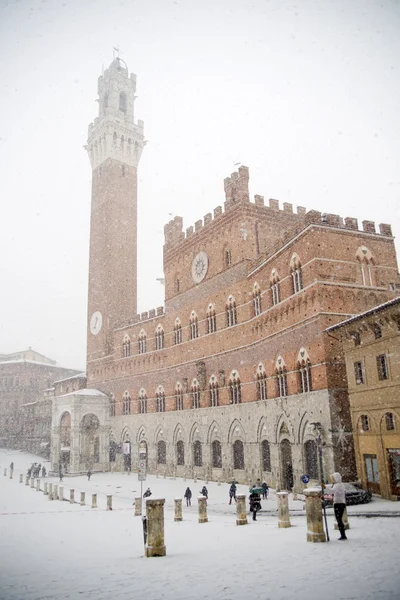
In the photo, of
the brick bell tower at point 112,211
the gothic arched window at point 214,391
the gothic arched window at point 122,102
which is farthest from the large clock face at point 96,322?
the gothic arched window at point 122,102

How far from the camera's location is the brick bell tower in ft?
164

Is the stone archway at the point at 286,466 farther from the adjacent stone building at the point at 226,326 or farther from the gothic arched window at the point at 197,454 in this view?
the gothic arched window at the point at 197,454

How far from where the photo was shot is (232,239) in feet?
111

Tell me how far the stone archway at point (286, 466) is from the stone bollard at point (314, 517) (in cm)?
1567

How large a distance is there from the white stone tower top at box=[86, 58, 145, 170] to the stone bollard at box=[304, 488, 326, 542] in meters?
48.9

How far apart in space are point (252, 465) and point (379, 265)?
13678mm

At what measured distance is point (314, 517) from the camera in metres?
10.7

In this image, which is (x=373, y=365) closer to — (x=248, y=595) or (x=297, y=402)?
(x=297, y=402)

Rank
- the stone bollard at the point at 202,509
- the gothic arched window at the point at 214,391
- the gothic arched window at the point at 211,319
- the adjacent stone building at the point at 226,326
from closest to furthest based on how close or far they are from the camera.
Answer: the stone bollard at the point at 202,509
the adjacent stone building at the point at 226,326
the gothic arched window at the point at 214,391
the gothic arched window at the point at 211,319

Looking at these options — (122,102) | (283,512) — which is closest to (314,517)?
(283,512)

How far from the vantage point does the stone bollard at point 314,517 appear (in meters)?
10.5

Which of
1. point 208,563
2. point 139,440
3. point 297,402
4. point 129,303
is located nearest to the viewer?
point 208,563

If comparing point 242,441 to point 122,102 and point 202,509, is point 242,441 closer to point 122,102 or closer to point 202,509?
point 202,509

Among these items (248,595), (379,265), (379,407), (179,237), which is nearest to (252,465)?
(379,407)
